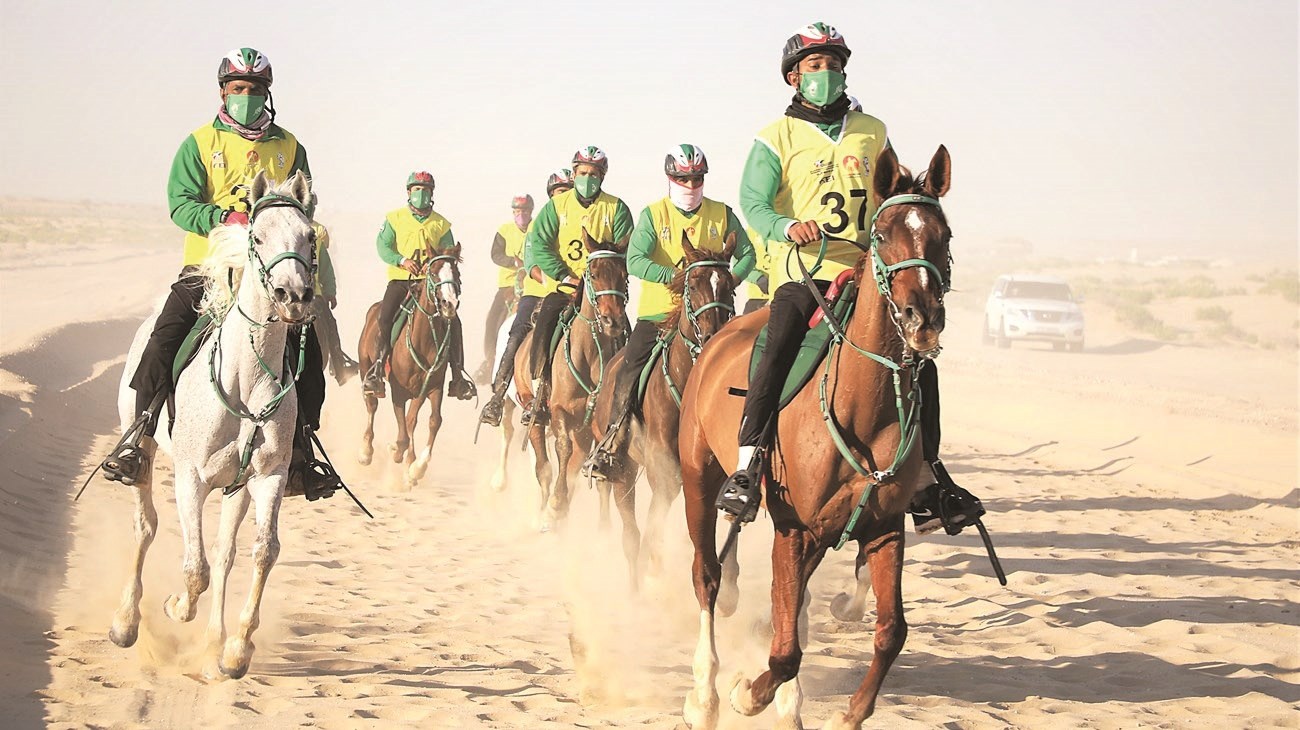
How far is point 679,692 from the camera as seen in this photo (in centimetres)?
784

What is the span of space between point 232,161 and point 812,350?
4.19 meters

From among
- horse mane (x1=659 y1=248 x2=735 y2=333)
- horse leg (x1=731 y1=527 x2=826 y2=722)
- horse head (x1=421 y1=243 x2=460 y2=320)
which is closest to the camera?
horse leg (x1=731 y1=527 x2=826 y2=722)

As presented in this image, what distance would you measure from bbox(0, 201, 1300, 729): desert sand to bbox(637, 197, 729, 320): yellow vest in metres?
2.32

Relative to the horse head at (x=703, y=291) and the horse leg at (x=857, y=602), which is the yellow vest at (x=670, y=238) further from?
the horse leg at (x=857, y=602)

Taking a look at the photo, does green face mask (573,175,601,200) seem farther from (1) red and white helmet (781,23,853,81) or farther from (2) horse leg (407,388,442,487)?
(1) red and white helmet (781,23,853,81)

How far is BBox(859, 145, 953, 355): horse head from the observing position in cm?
536

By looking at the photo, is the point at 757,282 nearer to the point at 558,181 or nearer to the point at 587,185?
the point at 587,185

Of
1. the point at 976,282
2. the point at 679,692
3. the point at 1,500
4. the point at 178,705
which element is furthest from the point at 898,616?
the point at 976,282

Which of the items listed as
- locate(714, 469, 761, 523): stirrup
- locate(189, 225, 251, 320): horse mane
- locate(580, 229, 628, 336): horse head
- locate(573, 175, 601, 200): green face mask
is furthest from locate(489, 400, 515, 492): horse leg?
locate(714, 469, 761, 523): stirrup

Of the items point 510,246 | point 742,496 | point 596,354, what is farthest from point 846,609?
point 510,246

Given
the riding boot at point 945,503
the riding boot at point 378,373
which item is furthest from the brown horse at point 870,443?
the riding boot at point 378,373

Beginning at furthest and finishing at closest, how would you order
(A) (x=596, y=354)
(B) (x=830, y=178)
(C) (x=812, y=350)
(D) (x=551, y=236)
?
(D) (x=551, y=236)
(A) (x=596, y=354)
(B) (x=830, y=178)
(C) (x=812, y=350)

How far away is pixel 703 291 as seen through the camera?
950 cm

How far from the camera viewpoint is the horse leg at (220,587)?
7508 mm
